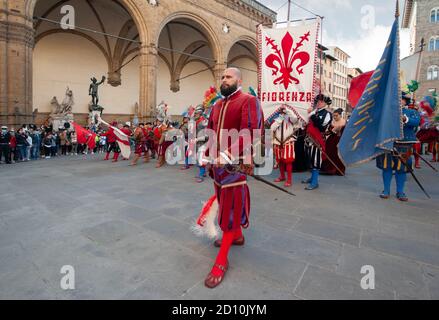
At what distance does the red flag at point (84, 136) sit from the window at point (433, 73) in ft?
114

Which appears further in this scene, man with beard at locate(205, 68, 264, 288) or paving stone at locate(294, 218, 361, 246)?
paving stone at locate(294, 218, 361, 246)

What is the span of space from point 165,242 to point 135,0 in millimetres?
15979

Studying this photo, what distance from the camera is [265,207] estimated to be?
4.16 metres

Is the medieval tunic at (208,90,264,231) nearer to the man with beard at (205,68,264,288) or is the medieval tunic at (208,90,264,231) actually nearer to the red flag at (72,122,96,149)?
the man with beard at (205,68,264,288)

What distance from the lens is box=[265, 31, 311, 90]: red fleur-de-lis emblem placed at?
5324 mm

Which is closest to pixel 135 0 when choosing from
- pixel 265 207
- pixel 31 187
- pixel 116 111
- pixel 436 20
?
pixel 116 111

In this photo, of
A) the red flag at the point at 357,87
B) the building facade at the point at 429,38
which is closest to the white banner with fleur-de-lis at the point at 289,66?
the red flag at the point at 357,87

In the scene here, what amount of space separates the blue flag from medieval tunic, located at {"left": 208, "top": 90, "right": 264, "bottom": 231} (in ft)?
7.54

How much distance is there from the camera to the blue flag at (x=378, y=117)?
3779mm

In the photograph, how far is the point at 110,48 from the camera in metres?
20.0

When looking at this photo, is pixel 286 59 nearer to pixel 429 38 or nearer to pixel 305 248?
pixel 305 248

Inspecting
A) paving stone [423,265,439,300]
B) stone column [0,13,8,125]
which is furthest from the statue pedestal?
paving stone [423,265,439,300]

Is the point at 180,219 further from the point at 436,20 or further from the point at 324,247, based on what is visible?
the point at 436,20

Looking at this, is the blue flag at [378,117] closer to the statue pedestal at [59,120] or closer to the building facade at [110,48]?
the building facade at [110,48]
